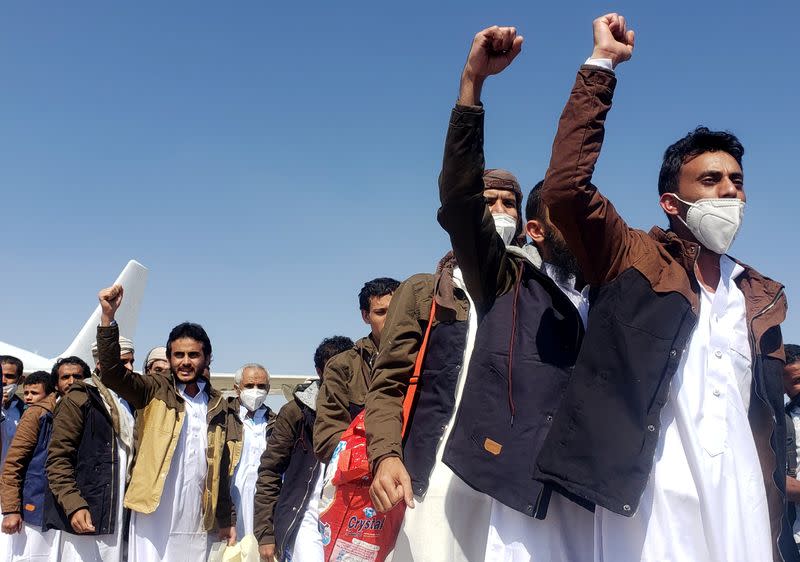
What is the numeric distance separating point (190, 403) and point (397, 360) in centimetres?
400

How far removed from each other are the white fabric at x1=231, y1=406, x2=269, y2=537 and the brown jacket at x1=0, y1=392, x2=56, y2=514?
2.96 m

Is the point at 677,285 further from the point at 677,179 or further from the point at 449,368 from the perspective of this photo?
the point at 449,368

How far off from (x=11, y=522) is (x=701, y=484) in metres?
6.59

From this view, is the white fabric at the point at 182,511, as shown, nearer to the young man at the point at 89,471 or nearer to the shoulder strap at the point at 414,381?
the young man at the point at 89,471

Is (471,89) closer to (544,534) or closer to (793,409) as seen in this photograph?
(544,534)

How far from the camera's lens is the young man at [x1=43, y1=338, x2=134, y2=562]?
6.45m

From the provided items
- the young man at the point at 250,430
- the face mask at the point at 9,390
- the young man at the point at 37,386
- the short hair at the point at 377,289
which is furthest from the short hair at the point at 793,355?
the face mask at the point at 9,390

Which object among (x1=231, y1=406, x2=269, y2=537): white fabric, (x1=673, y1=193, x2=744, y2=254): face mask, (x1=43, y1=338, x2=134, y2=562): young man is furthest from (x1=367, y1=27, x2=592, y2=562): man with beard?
(x1=231, y1=406, x2=269, y2=537): white fabric

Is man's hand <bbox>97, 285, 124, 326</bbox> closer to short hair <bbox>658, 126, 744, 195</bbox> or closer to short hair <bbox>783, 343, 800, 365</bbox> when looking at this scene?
short hair <bbox>658, 126, 744, 195</bbox>

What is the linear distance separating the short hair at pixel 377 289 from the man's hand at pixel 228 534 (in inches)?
95.1

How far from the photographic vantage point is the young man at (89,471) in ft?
21.2

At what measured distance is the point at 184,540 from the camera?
6473 mm

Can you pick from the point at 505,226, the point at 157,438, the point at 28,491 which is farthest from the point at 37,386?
the point at 505,226

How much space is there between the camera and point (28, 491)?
754cm
